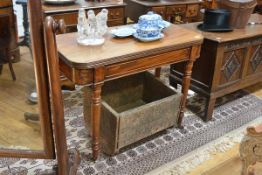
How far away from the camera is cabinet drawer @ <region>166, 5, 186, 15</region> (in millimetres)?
3017

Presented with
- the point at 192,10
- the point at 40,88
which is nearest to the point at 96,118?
the point at 40,88

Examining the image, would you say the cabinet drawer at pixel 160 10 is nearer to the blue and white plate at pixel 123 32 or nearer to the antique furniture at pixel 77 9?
the antique furniture at pixel 77 9

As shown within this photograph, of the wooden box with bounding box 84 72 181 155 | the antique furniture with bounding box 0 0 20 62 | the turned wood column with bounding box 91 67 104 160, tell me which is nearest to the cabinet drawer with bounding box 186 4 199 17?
the wooden box with bounding box 84 72 181 155

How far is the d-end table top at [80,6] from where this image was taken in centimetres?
233

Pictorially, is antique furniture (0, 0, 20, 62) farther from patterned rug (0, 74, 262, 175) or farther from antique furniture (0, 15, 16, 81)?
patterned rug (0, 74, 262, 175)

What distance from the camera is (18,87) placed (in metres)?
1.47

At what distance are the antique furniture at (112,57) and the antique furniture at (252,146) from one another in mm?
686

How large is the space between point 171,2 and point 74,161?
209 centimetres

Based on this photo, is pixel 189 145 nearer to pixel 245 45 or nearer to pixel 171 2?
pixel 245 45

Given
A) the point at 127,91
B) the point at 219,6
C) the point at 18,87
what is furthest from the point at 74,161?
the point at 219,6

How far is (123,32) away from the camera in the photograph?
1.90 m

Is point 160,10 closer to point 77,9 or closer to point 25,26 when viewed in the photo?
point 77,9

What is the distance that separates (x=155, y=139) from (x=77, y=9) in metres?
1.18

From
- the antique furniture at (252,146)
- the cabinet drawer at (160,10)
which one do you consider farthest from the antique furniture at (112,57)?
the cabinet drawer at (160,10)
